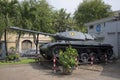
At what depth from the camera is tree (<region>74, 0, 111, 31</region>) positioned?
5844 centimetres

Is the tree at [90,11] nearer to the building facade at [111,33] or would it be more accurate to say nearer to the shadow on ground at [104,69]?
the building facade at [111,33]

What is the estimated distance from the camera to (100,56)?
81.6ft

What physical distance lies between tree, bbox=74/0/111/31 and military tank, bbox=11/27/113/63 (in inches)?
1322

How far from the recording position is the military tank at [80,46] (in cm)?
2311

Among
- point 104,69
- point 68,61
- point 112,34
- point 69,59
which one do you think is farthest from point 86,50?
point 68,61

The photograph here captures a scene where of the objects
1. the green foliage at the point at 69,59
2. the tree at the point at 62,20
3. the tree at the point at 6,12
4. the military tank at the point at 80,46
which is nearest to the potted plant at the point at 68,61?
the green foliage at the point at 69,59

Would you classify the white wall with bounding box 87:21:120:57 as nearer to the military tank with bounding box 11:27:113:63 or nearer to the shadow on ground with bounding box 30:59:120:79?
the military tank with bounding box 11:27:113:63

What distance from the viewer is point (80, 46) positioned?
23781 millimetres

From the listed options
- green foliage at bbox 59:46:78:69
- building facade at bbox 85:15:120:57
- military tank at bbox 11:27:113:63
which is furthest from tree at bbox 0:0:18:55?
green foliage at bbox 59:46:78:69

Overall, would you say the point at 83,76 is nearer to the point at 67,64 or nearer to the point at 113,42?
the point at 67,64

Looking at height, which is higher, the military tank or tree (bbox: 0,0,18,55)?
tree (bbox: 0,0,18,55)

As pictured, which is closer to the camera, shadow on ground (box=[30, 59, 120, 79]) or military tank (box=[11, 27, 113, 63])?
shadow on ground (box=[30, 59, 120, 79])

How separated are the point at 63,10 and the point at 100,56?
3723 centimetres

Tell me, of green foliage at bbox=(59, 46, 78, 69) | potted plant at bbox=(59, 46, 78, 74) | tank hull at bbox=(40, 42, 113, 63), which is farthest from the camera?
→ tank hull at bbox=(40, 42, 113, 63)
